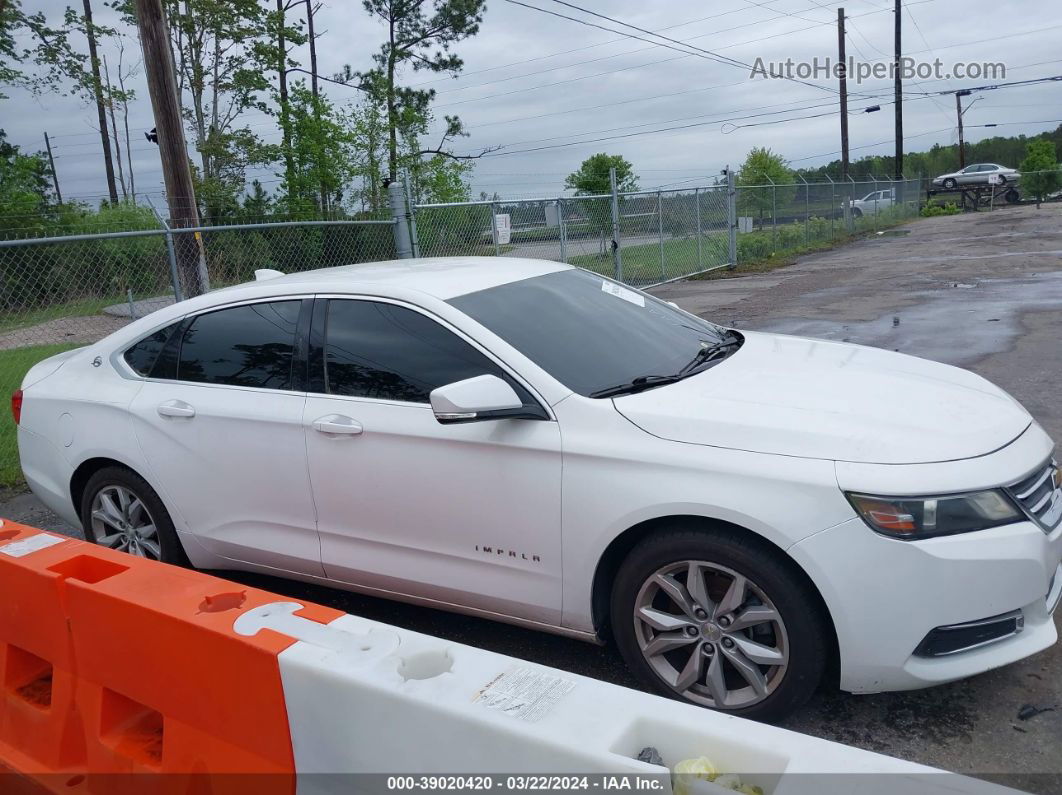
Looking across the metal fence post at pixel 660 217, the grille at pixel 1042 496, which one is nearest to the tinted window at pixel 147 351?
the grille at pixel 1042 496

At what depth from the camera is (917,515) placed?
289cm

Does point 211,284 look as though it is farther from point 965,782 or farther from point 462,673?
point 965,782

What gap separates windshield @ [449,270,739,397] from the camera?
12.2 ft

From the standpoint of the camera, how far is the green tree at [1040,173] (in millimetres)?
45375

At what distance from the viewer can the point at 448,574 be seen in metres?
Result: 3.65

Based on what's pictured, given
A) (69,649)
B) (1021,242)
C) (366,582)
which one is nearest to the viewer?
(69,649)

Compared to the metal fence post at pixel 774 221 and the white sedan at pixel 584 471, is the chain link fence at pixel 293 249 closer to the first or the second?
the metal fence post at pixel 774 221

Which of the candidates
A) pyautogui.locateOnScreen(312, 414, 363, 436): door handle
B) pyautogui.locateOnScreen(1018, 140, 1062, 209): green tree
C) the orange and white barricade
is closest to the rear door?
pyautogui.locateOnScreen(312, 414, 363, 436): door handle

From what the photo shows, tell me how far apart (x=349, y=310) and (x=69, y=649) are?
5.83ft

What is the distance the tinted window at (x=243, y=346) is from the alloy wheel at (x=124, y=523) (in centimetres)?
72

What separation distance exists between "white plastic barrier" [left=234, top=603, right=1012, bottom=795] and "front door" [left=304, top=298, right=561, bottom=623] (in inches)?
39.3

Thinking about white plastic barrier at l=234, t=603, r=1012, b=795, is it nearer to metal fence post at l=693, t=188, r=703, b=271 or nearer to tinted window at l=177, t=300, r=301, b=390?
tinted window at l=177, t=300, r=301, b=390

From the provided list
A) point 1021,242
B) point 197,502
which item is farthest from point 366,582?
point 1021,242

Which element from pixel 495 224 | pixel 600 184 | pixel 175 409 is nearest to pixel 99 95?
pixel 600 184
